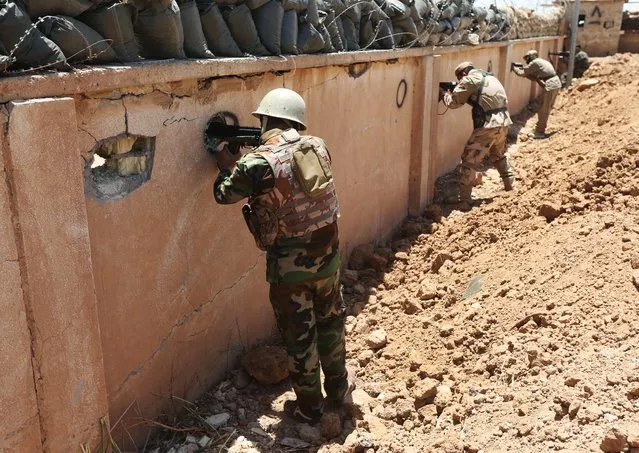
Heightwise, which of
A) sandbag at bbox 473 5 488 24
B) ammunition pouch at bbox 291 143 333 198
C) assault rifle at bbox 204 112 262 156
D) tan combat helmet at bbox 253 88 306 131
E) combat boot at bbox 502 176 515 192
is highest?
sandbag at bbox 473 5 488 24

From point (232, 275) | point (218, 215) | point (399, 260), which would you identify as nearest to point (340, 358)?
point (232, 275)

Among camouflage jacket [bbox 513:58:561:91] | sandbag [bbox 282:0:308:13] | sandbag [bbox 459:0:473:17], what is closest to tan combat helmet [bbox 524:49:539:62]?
camouflage jacket [bbox 513:58:561:91]

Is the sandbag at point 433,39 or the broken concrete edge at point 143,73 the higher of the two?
the broken concrete edge at point 143,73

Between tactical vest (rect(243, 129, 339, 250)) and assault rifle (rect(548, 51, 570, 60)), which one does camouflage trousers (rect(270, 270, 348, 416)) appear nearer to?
tactical vest (rect(243, 129, 339, 250))

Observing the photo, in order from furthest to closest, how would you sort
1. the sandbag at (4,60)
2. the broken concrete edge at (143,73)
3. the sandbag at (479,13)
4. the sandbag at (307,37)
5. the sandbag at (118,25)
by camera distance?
the sandbag at (479,13)
the sandbag at (307,37)
the sandbag at (118,25)
the broken concrete edge at (143,73)
the sandbag at (4,60)

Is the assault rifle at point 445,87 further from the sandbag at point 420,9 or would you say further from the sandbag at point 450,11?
the sandbag at point 420,9

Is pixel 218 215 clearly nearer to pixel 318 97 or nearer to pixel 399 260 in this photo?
pixel 318 97

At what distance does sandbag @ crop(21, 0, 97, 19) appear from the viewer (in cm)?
246

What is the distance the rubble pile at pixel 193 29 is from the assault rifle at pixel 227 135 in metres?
0.34

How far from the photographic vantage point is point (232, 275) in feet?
12.7

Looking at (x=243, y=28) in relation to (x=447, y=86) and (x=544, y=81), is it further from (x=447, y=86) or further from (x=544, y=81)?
(x=544, y=81)

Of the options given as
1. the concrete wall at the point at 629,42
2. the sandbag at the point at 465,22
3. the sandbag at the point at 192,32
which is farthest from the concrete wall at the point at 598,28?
the sandbag at the point at 192,32

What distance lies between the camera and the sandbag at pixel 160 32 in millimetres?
2998

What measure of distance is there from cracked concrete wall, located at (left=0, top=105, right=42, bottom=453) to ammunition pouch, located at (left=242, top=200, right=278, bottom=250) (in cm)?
120
